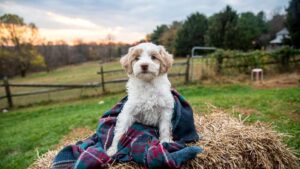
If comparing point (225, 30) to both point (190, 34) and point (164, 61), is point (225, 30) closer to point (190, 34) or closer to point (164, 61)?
point (190, 34)

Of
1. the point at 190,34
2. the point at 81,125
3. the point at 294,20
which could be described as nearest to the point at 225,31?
the point at 294,20

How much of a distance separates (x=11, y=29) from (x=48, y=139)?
38.9 meters

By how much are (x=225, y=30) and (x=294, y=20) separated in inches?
324

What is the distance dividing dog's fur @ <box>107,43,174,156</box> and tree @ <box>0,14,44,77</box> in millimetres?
40516

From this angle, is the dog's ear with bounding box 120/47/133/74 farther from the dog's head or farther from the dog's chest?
the dog's chest

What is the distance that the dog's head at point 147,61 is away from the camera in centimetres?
343

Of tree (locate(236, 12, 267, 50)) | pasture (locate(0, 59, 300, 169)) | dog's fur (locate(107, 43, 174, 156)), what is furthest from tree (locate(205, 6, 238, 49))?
dog's fur (locate(107, 43, 174, 156))

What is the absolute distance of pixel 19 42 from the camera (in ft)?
143

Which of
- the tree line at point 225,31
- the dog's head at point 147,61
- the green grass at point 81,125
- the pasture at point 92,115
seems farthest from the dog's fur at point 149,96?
the tree line at point 225,31

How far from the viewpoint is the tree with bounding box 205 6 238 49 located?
1398 inches

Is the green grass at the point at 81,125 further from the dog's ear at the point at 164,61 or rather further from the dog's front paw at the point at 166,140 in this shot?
the dog's ear at the point at 164,61

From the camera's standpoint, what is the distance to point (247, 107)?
30.3ft

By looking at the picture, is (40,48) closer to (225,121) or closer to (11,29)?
(11,29)

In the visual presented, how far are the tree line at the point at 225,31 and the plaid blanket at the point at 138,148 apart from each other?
26301mm
